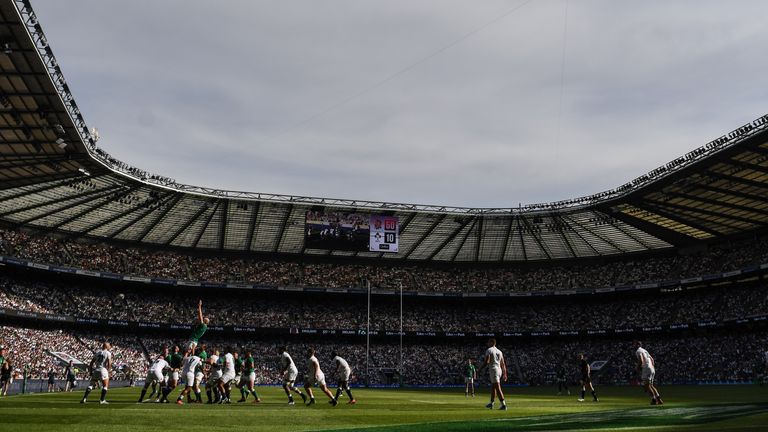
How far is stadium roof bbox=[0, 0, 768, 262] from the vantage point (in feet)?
117

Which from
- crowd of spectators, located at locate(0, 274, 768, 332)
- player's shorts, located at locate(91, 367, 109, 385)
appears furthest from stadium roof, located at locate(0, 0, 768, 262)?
player's shorts, located at locate(91, 367, 109, 385)

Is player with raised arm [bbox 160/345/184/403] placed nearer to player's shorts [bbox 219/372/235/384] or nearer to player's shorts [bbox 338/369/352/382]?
player's shorts [bbox 219/372/235/384]

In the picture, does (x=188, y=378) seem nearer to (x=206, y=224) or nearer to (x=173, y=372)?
(x=173, y=372)

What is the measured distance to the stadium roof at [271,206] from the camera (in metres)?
35.7

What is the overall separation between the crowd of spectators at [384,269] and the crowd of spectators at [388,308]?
2.41m

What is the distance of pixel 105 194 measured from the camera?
51.8m

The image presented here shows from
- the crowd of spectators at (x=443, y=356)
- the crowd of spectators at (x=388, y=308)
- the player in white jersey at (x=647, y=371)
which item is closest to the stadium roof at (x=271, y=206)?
the crowd of spectators at (x=388, y=308)

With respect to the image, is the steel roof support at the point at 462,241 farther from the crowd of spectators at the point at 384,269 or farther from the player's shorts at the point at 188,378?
the player's shorts at the point at 188,378

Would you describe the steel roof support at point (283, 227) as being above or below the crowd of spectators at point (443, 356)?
above

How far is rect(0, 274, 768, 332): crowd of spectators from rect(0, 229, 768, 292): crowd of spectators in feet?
7.89

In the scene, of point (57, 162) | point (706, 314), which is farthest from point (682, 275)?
point (57, 162)

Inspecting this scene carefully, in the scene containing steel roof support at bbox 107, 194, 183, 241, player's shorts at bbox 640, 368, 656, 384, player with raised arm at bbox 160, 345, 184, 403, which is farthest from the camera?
steel roof support at bbox 107, 194, 183, 241

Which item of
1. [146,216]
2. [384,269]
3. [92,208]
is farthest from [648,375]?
[384,269]

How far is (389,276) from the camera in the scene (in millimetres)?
72812
